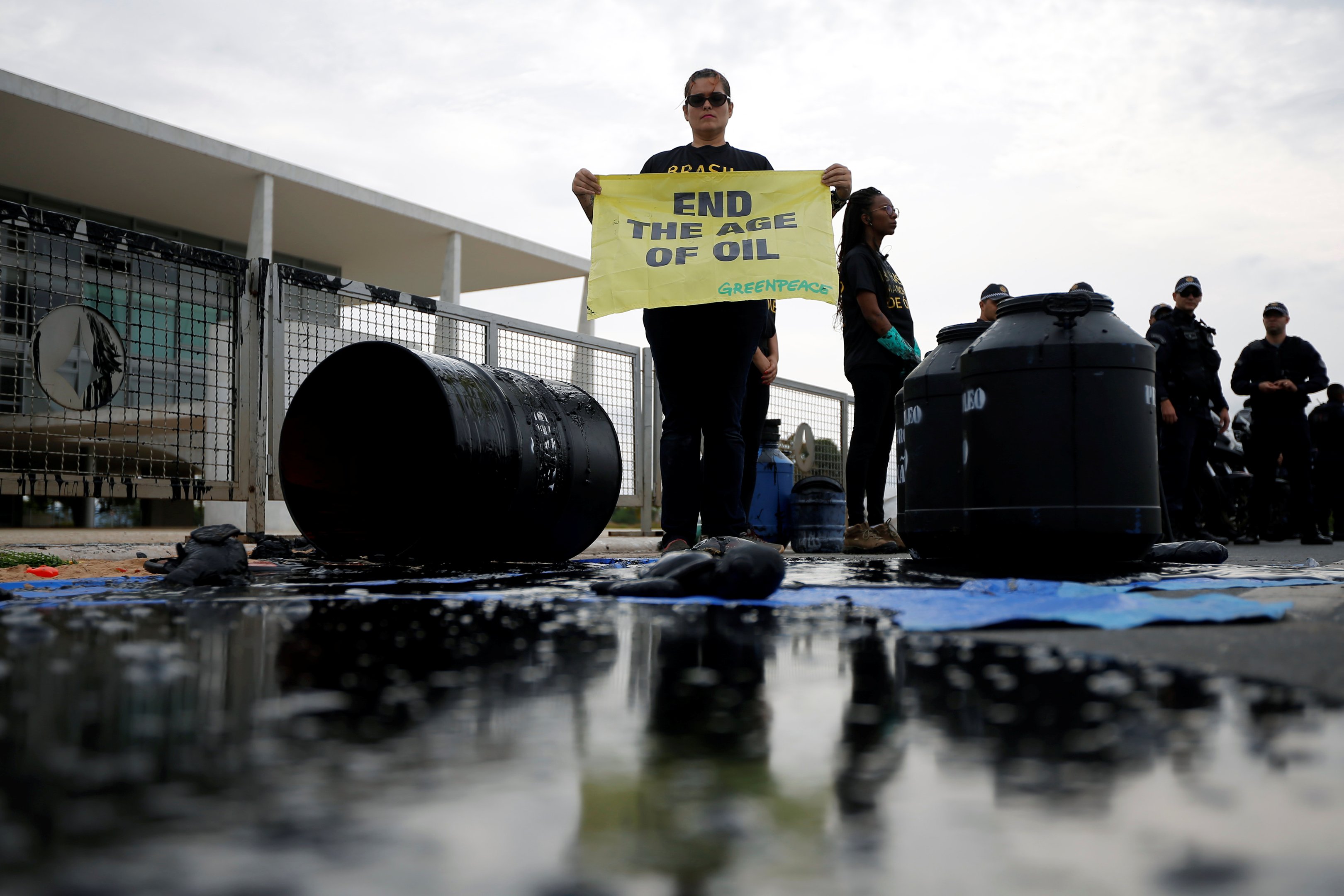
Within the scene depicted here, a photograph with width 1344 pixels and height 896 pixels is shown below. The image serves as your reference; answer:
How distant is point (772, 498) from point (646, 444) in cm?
179

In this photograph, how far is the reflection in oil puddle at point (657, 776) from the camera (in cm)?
52

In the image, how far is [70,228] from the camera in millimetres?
→ 4820

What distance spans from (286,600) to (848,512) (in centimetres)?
429

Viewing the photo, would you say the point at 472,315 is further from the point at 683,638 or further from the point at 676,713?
the point at 676,713

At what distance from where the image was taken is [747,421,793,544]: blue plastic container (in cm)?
708

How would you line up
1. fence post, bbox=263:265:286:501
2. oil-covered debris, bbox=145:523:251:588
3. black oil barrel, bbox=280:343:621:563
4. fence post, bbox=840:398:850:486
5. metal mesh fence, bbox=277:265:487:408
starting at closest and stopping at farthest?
1. oil-covered debris, bbox=145:523:251:588
2. black oil barrel, bbox=280:343:621:563
3. fence post, bbox=263:265:286:501
4. metal mesh fence, bbox=277:265:487:408
5. fence post, bbox=840:398:850:486

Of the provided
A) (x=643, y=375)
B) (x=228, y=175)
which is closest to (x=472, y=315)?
(x=643, y=375)

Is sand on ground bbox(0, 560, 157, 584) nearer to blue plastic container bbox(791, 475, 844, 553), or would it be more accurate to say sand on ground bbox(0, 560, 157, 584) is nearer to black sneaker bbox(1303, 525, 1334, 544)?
blue plastic container bbox(791, 475, 844, 553)

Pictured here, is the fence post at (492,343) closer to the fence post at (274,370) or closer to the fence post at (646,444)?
the fence post at (274,370)

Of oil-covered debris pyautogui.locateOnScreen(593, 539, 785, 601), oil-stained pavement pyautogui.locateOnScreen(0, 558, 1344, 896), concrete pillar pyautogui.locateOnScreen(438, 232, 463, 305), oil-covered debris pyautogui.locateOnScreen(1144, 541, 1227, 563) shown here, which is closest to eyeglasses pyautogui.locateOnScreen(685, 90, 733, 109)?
oil-covered debris pyautogui.locateOnScreen(593, 539, 785, 601)

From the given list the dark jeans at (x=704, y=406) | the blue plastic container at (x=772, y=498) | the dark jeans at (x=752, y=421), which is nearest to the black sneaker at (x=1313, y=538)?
the blue plastic container at (x=772, y=498)

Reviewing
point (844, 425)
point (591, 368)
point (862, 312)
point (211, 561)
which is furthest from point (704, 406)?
point (844, 425)

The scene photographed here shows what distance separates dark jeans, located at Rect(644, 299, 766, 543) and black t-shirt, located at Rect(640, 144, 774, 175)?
27.1 inches

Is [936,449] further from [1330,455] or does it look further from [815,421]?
[1330,455]
